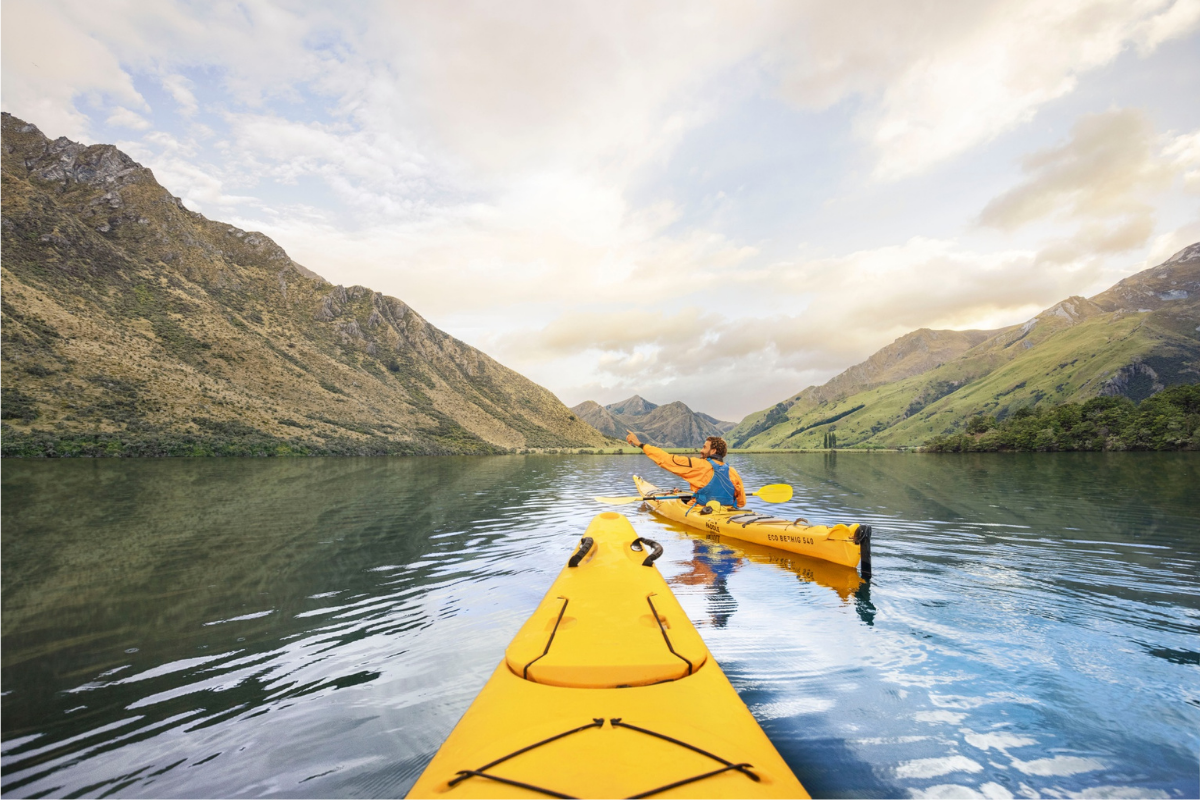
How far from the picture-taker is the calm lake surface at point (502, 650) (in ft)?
15.6

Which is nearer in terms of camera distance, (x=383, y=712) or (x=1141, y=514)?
(x=383, y=712)

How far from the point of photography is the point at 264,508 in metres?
23.5

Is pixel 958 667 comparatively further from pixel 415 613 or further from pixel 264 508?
pixel 264 508

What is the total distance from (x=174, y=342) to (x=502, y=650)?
13204 centimetres

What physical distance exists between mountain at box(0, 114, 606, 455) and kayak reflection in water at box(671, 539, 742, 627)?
272 feet

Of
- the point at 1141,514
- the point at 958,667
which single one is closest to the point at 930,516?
the point at 1141,514

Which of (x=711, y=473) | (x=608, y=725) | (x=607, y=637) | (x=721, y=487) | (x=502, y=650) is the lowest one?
(x=502, y=650)

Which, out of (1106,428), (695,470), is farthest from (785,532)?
(1106,428)

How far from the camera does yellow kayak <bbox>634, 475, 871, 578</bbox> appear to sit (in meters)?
11.1

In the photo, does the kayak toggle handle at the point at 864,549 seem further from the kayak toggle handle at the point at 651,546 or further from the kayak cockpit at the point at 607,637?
the kayak cockpit at the point at 607,637

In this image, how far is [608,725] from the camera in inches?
135

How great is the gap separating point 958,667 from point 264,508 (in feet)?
92.0

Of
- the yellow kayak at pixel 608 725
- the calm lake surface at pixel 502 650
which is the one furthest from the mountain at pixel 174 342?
the yellow kayak at pixel 608 725

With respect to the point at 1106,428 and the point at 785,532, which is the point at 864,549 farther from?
the point at 1106,428
